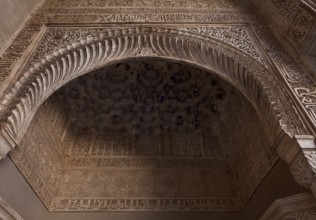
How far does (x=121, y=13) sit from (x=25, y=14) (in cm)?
101

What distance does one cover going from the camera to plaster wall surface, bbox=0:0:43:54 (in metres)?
2.38

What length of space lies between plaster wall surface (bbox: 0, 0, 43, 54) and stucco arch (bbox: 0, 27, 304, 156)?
1.50ft

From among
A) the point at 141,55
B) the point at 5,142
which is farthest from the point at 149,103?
the point at 5,142

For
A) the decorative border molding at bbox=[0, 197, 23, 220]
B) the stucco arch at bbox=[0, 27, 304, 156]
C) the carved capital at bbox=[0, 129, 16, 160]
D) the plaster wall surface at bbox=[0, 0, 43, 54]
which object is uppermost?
the plaster wall surface at bbox=[0, 0, 43, 54]

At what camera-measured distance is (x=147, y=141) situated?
3.54m

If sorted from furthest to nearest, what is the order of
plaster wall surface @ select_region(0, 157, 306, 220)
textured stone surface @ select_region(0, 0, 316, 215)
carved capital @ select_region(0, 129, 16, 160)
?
textured stone surface @ select_region(0, 0, 316, 215), plaster wall surface @ select_region(0, 157, 306, 220), carved capital @ select_region(0, 129, 16, 160)

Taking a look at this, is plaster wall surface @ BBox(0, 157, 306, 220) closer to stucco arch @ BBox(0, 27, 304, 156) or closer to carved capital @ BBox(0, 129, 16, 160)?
carved capital @ BBox(0, 129, 16, 160)

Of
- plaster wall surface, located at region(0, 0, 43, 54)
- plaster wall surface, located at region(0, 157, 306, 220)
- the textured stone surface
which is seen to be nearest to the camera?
plaster wall surface, located at region(0, 157, 306, 220)

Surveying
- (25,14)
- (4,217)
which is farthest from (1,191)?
(25,14)

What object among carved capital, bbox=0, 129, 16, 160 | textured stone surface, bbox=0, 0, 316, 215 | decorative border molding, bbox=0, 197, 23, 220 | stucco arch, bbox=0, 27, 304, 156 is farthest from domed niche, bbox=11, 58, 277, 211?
carved capital, bbox=0, 129, 16, 160

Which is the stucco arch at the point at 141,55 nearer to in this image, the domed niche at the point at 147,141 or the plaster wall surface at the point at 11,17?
the domed niche at the point at 147,141

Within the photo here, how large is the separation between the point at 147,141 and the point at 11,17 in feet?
6.74

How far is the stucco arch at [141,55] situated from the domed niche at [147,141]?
34cm

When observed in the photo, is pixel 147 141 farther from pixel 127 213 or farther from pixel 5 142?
pixel 5 142
